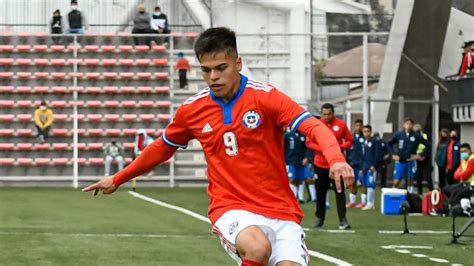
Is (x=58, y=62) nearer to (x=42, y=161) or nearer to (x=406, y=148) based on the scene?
(x=42, y=161)

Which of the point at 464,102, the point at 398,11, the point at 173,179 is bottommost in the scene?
the point at 173,179

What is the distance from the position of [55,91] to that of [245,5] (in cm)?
726

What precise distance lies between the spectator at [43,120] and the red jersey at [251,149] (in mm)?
32284

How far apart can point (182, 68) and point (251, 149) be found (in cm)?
3350

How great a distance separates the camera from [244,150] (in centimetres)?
740

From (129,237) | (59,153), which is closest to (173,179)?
(59,153)

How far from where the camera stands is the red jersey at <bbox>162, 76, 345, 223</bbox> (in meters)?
7.36

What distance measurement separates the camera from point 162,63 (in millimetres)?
41500

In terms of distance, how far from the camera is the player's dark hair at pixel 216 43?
7.34 m

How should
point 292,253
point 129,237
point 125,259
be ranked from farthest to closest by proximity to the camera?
1. point 129,237
2. point 125,259
3. point 292,253

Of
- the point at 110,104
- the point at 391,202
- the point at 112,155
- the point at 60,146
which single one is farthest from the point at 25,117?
the point at 391,202

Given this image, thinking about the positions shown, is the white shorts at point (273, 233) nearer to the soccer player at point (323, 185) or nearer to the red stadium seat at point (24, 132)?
the soccer player at point (323, 185)

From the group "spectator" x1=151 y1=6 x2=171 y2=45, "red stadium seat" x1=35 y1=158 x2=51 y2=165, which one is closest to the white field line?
"red stadium seat" x1=35 y1=158 x2=51 y2=165

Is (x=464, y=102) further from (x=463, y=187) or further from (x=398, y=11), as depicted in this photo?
(x=463, y=187)
